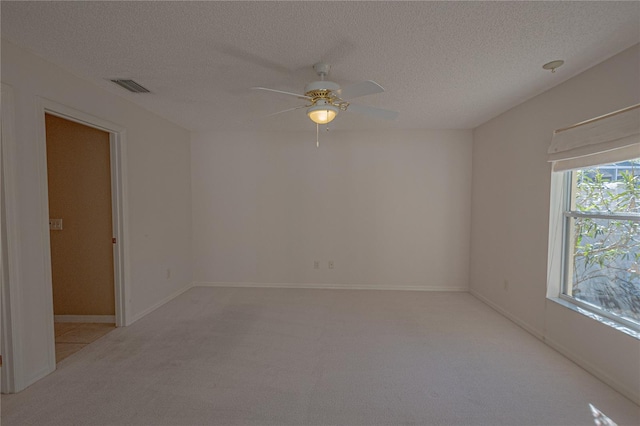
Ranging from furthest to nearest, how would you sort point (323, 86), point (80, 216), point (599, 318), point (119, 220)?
point (80, 216)
point (119, 220)
point (599, 318)
point (323, 86)

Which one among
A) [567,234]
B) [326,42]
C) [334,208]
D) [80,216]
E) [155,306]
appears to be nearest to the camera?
[326,42]

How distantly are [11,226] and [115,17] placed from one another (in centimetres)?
159

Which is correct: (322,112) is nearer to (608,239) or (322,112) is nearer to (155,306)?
(608,239)

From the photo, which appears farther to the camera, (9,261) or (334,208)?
(334,208)

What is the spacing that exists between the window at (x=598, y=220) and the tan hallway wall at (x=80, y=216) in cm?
452

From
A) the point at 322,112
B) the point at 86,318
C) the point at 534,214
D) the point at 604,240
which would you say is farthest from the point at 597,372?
the point at 86,318

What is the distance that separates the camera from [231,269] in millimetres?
4539

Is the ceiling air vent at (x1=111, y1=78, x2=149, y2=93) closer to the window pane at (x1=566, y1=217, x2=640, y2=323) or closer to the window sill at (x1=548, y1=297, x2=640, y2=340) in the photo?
the window pane at (x1=566, y1=217, x2=640, y2=323)

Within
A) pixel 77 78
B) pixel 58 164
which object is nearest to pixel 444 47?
pixel 77 78

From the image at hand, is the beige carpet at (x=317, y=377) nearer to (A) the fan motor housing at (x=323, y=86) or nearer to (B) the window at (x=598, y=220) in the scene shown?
(B) the window at (x=598, y=220)

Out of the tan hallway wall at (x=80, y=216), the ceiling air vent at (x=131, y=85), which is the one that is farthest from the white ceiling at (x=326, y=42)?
the tan hallway wall at (x=80, y=216)

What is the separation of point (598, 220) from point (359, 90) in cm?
225

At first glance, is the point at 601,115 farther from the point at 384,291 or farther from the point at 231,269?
the point at 231,269

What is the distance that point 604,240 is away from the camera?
227cm
